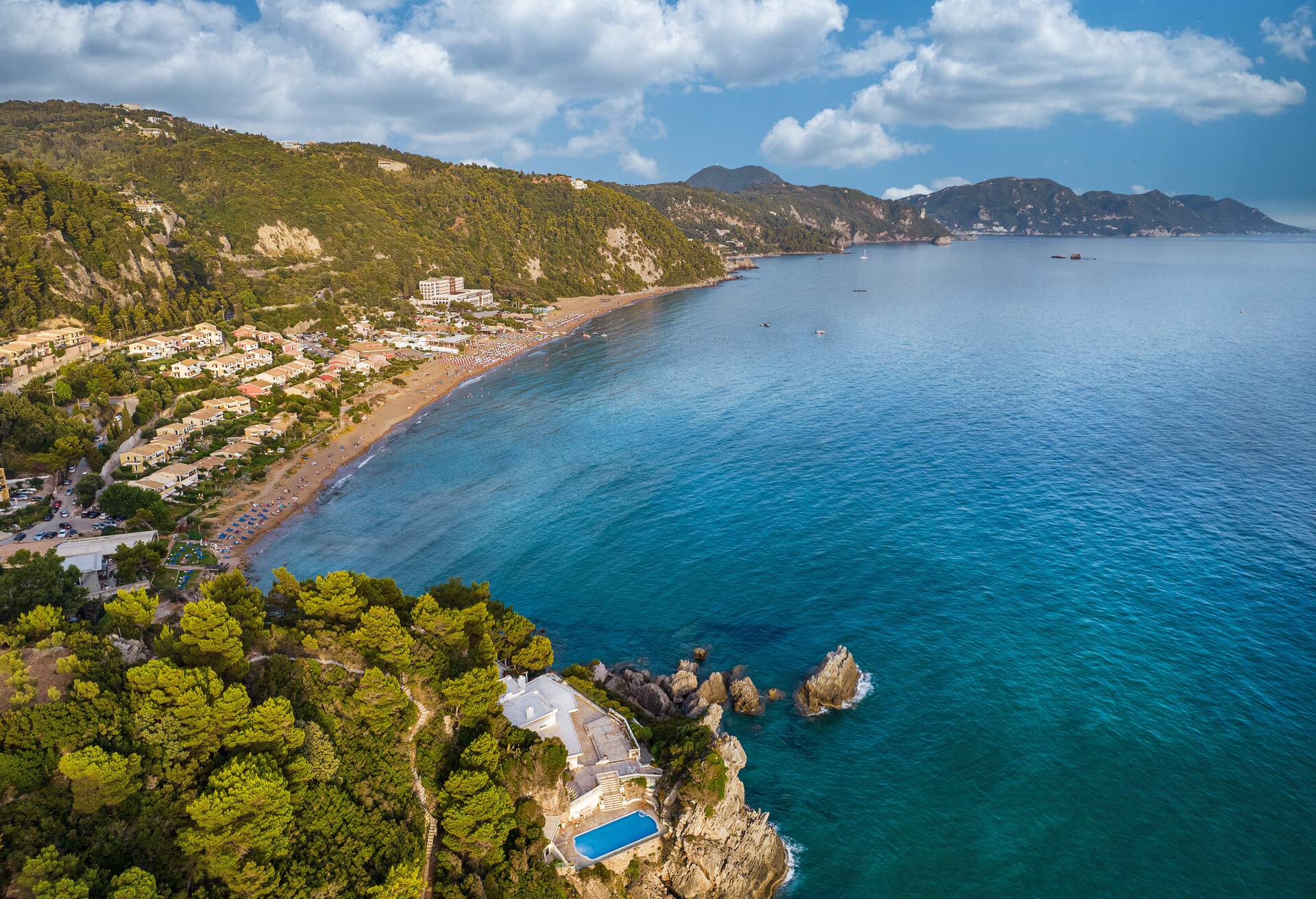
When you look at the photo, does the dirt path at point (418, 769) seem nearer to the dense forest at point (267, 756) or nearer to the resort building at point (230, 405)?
the dense forest at point (267, 756)

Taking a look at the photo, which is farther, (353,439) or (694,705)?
(353,439)

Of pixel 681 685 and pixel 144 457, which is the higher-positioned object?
pixel 144 457

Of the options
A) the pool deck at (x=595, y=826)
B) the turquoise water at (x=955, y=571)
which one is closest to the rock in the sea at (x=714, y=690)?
the turquoise water at (x=955, y=571)

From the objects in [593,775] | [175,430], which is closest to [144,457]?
[175,430]

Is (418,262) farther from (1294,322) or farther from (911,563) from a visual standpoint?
(1294,322)

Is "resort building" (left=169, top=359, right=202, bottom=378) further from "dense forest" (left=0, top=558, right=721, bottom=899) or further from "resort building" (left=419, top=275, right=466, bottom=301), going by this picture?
"resort building" (left=419, top=275, right=466, bottom=301)

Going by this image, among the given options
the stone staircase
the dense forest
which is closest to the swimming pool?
the stone staircase

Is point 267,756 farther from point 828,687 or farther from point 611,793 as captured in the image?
point 828,687
